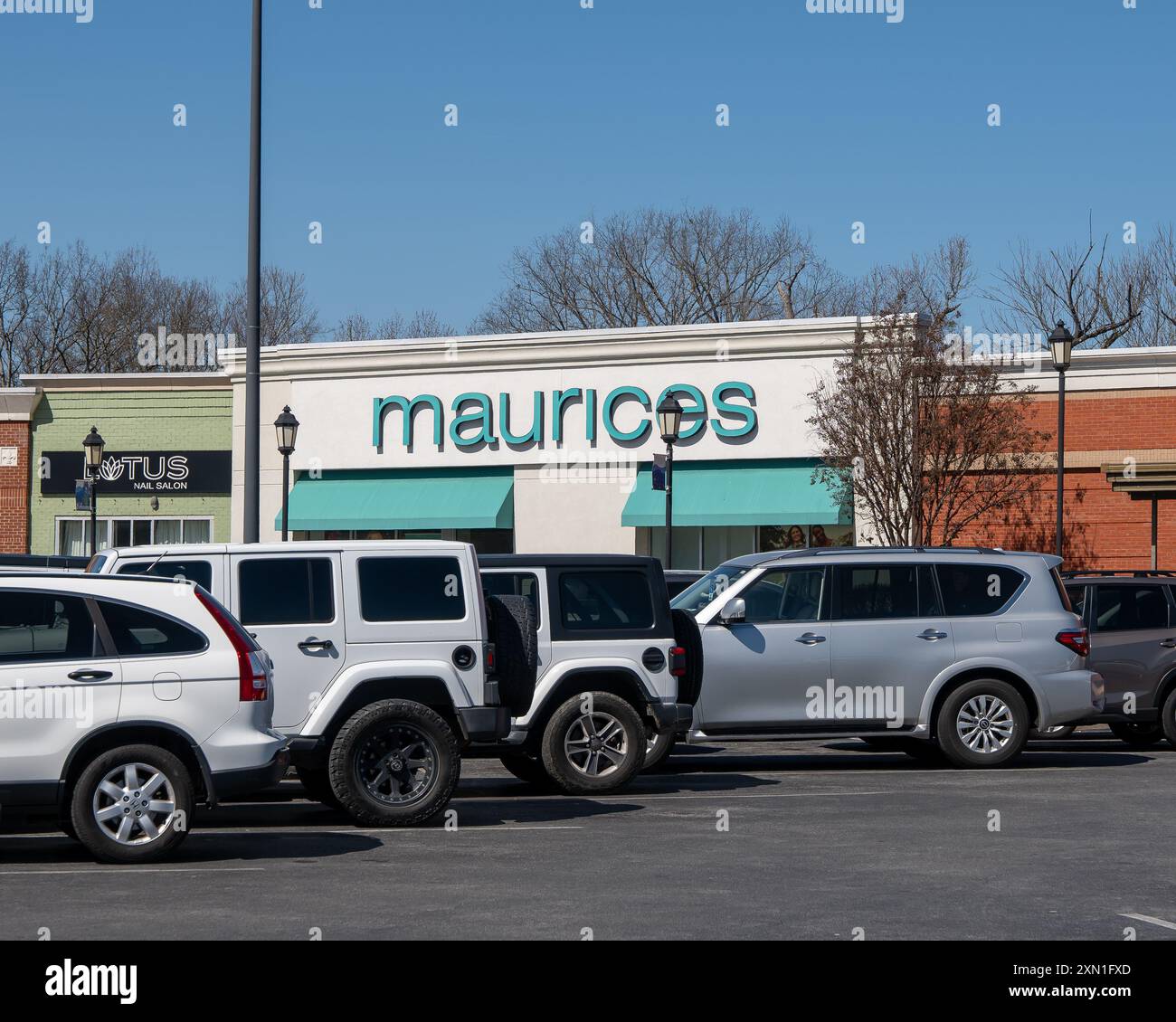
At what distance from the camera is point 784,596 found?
52.0 feet

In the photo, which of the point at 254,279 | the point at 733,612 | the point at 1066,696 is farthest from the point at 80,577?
the point at 254,279

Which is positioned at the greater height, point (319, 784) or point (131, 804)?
point (131, 804)

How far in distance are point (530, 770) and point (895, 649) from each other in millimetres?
3663

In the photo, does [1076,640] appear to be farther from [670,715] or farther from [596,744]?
[596,744]

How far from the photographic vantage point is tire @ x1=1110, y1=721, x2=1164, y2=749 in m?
19.1

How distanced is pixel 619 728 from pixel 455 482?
23794mm

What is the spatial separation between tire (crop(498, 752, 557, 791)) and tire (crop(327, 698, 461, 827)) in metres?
2.07

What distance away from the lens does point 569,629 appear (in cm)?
1386

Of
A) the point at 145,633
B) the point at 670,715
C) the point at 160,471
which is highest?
the point at 160,471

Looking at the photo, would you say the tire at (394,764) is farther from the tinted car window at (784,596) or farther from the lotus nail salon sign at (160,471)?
the lotus nail salon sign at (160,471)

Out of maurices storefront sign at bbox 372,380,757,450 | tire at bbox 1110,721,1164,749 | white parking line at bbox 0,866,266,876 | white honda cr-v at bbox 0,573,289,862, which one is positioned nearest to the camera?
white parking line at bbox 0,866,266,876

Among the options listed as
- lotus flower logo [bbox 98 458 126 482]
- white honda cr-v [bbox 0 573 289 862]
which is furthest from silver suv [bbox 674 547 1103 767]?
lotus flower logo [bbox 98 458 126 482]

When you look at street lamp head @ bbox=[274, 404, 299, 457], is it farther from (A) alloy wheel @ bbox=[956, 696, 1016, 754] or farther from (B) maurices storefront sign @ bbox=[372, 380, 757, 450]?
(A) alloy wheel @ bbox=[956, 696, 1016, 754]
